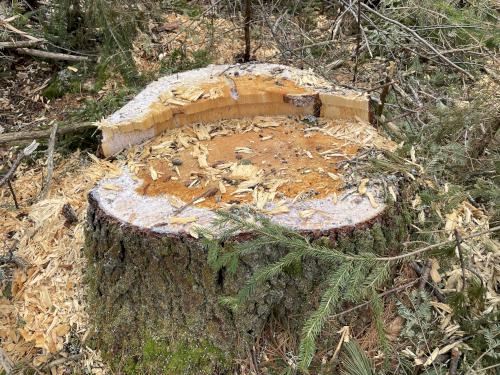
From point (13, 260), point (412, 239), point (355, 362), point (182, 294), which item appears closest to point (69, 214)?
point (13, 260)

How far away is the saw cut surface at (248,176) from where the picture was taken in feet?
7.07

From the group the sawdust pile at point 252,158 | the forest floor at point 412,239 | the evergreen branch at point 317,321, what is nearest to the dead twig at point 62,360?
the forest floor at point 412,239

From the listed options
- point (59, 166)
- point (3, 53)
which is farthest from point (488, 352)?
point (3, 53)

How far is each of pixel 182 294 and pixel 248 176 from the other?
626 millimetres

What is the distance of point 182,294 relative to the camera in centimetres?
224

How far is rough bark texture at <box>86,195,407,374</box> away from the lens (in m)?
2.12

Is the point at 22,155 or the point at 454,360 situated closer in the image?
the point at 454,360

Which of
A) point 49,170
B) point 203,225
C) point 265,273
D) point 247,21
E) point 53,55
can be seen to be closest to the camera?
point 265,273

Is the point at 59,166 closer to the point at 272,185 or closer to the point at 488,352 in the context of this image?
the point at 272,185

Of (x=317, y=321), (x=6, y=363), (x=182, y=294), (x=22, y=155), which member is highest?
(x=317, y=321)

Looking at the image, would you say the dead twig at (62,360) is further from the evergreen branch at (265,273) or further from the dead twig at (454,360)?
the dead twig at (454,360)

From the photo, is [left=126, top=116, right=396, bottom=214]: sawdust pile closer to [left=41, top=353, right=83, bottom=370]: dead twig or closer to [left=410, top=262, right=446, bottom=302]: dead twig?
[left=410, top=262, right=446, bottom=302]: dead twig

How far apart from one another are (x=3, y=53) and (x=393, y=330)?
416 cm

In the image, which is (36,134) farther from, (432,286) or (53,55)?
(432,286)
